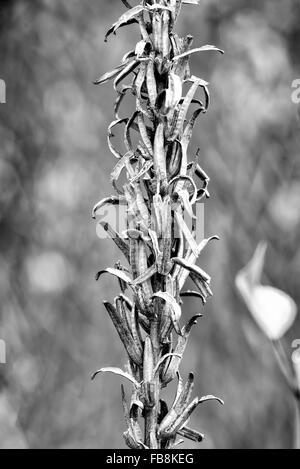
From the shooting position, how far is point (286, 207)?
485 millimetres

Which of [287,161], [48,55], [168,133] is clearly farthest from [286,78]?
[168,133]

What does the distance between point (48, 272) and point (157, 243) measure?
329 millimetres

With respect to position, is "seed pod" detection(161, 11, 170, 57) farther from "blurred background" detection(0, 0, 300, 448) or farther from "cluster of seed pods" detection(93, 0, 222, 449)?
"blurred background" detection(0, 0, 300, 448)

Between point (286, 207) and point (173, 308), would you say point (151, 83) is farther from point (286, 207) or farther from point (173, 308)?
point (286, 207)

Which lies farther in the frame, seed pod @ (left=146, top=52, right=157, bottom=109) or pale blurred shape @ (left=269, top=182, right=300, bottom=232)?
pale blurred shape @ (left=269, top=182, right=300, bottom=232)

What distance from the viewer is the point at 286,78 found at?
507 millimetres

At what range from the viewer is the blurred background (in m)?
0.45

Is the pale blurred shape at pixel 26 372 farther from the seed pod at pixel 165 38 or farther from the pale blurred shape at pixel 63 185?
the seed pod at pixel 165 38

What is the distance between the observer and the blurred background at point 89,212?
1.48 ft

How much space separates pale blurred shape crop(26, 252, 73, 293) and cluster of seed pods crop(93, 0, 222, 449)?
0.31 metres

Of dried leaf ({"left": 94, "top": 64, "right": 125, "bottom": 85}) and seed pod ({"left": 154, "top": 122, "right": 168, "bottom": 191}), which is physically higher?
dried leaf ({"left": 94, "top": 64, "right": 125, "bottom": 85})

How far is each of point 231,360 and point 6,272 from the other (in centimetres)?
20

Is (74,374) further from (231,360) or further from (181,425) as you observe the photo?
(181,425)

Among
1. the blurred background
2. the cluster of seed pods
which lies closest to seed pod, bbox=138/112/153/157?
the cluster of seed pods
